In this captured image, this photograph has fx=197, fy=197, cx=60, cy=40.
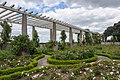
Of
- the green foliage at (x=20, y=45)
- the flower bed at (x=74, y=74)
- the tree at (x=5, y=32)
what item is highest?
the tree at (x=5, y=32)

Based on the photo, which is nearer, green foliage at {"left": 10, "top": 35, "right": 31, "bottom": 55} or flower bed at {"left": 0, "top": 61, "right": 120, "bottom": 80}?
flower bed at {"left": 0, "top": 61, "right": 120, "bottom": 80}

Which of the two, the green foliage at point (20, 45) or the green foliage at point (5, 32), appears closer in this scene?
the green foliage at point (20, 45)

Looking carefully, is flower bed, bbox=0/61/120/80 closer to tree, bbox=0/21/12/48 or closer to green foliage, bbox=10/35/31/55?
green foliage, bbox=10/35/31/55

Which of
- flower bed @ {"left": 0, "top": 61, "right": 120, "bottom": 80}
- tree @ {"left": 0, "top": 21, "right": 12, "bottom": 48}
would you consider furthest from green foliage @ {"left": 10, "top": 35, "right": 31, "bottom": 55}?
flower bed @ {"left": 0, "top": 61, "right": 120, "bottom": 80}

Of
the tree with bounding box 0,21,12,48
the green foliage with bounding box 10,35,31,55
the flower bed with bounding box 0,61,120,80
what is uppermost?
the tree with bounding box 0,21,12,48

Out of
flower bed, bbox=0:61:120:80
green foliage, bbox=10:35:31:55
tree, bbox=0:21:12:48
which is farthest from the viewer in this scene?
tree, bbox=0:21:12:48

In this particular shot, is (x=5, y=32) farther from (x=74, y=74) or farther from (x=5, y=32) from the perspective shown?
(x=74, y=74)

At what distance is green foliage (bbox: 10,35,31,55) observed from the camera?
43.9ft

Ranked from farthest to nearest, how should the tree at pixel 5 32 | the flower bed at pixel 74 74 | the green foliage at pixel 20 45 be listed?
the tree at pixel 5 32, the green foliage at pixel 20 45, the flower bed at pixel 74 74

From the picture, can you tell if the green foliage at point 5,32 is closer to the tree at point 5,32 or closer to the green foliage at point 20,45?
the tree at point 5,32

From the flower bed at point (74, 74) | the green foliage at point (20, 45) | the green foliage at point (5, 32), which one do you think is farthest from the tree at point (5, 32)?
the flower bed at point (74, 74)

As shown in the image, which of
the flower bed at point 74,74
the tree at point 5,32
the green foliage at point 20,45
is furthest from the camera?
the tree at point 5,32

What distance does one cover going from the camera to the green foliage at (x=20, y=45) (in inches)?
527

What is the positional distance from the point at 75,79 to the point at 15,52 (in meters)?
7.36
